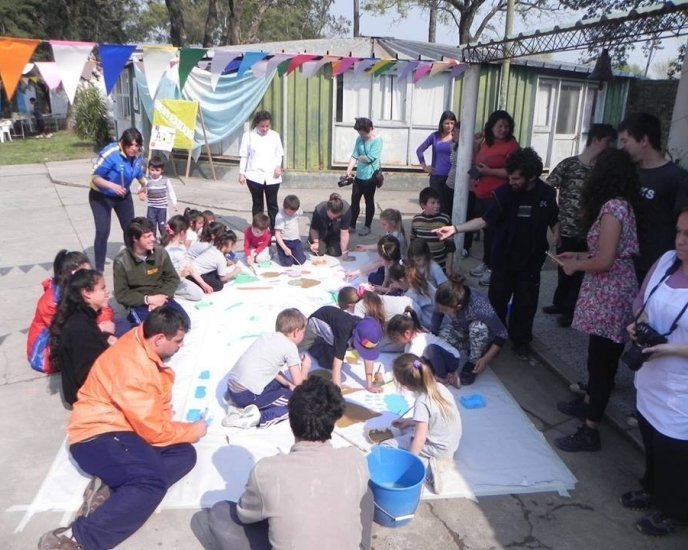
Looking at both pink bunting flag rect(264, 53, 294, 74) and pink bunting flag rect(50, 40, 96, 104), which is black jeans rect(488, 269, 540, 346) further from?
pink bunting flag rect(50, 40, 96, 104)

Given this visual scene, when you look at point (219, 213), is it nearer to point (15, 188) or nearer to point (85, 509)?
point (15, 188)

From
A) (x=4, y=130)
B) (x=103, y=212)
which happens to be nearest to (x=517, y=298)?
(x=103, y=212)

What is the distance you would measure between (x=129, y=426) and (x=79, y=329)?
2.63 feet

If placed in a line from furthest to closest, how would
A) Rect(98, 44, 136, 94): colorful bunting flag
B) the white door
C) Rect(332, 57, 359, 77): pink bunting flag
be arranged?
the white door, Rect(332, 57, 359, 77): pink bunting flag, Rect(98, 44, 136, 94): colorful bunting flag

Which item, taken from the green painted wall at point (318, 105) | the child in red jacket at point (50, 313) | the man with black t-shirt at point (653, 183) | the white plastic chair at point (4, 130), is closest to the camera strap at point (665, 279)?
the man with black t-shirt at point (653, 183)

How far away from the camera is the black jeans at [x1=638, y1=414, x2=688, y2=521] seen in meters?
2.72

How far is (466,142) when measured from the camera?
6.49 m

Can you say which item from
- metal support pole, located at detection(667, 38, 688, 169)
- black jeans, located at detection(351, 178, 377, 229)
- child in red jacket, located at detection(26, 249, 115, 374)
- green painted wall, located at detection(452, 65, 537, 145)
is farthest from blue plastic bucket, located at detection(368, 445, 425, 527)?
green painted wall, located at detection(452, 65, 537, 145)

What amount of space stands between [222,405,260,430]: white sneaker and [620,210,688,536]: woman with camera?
2244mm

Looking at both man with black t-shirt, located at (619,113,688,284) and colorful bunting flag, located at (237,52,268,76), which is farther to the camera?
colorful bunting flag, located at (237,52,268,76)

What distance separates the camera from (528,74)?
1243 centimetres

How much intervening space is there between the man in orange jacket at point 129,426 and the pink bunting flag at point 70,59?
400 centimetres

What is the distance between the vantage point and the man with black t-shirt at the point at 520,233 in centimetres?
437

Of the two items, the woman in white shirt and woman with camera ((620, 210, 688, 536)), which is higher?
the woman in white shirt
